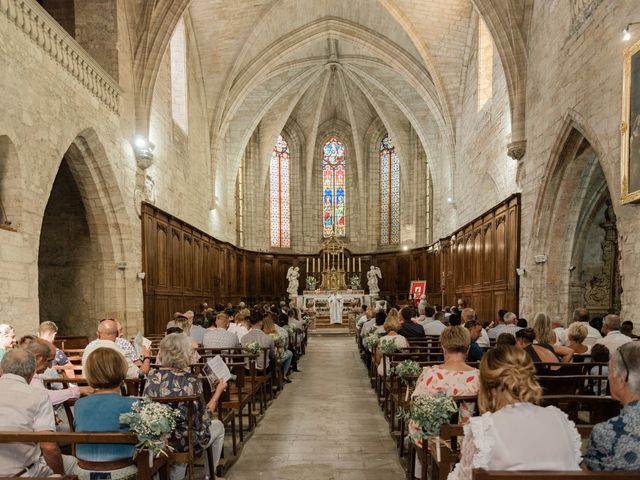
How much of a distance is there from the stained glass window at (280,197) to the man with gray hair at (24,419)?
2376cm

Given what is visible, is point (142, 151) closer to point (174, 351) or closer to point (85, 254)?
point (85, 254)

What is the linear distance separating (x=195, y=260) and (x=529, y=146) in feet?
34.6

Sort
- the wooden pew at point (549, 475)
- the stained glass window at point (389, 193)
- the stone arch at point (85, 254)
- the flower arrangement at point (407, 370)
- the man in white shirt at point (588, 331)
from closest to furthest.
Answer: the wooden pew at point (549, 475), the flower arrangement at point (407, 370), the man in white shirt at point (588, 331), the stone arch at point (85, 254), the stained glass window at point (389, 193)

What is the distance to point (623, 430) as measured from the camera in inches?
85.4

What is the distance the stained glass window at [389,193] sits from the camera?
26.3 meters

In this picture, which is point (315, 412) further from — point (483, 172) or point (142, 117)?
point (483, 172)

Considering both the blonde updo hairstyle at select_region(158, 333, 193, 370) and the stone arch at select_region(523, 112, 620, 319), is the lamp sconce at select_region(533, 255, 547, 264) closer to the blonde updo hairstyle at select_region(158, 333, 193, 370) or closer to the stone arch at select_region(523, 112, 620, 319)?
the stone arch at select_region(523, 112, 620, 319)

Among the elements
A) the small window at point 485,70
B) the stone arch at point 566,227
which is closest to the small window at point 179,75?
the small window at point 485,70

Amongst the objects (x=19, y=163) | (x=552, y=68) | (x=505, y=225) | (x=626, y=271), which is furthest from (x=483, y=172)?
(x=19, y=163)

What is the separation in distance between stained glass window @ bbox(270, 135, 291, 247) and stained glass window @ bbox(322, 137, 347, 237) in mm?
2112

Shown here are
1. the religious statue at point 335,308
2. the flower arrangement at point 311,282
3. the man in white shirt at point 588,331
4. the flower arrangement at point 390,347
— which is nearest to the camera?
the flower arrangement at point 390,347

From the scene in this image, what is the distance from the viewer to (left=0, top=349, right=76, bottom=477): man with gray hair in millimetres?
2766

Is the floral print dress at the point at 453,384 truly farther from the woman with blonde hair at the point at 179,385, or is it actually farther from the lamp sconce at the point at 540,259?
the lamp sconce at the point at 540,259

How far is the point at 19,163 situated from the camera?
22.4 ft
